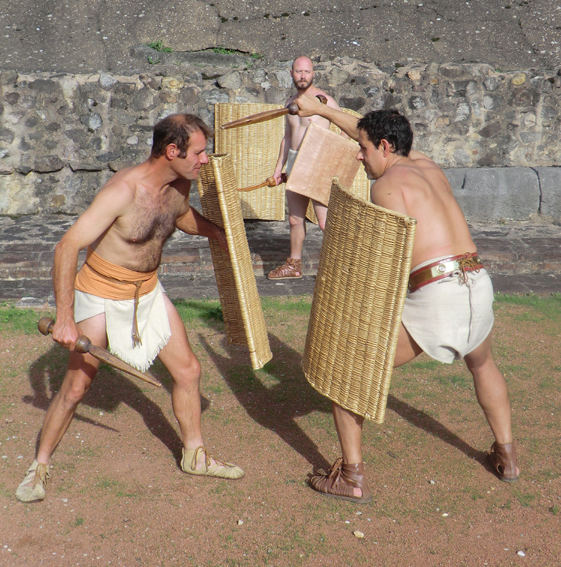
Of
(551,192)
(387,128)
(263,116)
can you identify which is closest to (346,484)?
(387,128)

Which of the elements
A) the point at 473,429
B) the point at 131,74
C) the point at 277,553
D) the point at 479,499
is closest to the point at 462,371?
the point at 473,429

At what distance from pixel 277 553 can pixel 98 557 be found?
82 centimetres

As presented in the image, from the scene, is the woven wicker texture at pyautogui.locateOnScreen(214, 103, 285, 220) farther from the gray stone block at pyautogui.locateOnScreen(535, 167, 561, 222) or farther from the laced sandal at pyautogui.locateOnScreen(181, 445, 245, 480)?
the laced sandal at pyautogui.locateOnScreen(181, 445, 245, 480)

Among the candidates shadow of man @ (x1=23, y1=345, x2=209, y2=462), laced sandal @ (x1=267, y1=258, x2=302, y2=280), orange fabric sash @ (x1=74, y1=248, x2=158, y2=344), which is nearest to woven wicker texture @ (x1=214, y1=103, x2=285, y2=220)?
laced sandal @ (x1=267, y1=258, x2=302, y2=280)

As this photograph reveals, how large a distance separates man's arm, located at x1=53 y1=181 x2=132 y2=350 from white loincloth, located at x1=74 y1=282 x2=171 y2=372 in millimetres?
265

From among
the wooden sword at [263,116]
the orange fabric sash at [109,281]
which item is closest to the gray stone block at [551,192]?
the wooden sword at [263,116]

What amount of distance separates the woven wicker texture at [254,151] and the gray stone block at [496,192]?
2.44 metres

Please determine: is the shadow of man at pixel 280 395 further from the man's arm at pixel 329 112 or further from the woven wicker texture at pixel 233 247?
the man's arm at pixel 329 112

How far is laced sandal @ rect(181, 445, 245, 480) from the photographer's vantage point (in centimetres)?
337

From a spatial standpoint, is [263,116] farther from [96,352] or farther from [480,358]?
[480,358]

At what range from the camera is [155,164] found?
3129mm

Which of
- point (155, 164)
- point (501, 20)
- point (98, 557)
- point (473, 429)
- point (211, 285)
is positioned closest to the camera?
point (98, 557)

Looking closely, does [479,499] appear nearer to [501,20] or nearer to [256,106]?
[256,106]

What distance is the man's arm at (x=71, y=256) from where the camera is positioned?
282 cm
